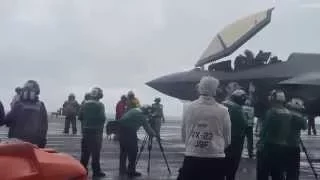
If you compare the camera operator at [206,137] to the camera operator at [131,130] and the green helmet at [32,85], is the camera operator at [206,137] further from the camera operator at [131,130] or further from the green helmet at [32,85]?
the camera operator at [131,130]

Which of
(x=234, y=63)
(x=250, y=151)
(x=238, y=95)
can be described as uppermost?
(x=234, y=63)

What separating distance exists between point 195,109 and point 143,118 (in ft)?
19.4

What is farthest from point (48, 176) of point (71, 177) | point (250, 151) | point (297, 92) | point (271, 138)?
point (297, 92)

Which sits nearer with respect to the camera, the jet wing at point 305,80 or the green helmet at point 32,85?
the green helmet at point 32,85

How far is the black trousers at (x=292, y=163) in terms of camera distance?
29.8ft

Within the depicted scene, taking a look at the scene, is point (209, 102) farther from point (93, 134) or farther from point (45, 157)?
point (93, 134)

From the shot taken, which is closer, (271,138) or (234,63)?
(271,138)

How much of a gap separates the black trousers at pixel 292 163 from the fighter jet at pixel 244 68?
955cm

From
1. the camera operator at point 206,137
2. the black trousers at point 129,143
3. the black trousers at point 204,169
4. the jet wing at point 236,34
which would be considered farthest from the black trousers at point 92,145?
the jet wing at point 236,34

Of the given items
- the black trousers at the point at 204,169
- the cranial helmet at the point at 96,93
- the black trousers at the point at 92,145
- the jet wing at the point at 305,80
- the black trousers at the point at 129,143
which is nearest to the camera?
the black trousers at the point at 204,169

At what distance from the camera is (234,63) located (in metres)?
20.4

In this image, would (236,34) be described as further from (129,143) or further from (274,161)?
(274,161)

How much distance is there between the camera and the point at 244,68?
20125 mm

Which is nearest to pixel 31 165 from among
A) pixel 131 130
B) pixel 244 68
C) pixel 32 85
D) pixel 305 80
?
pixel 32 85
